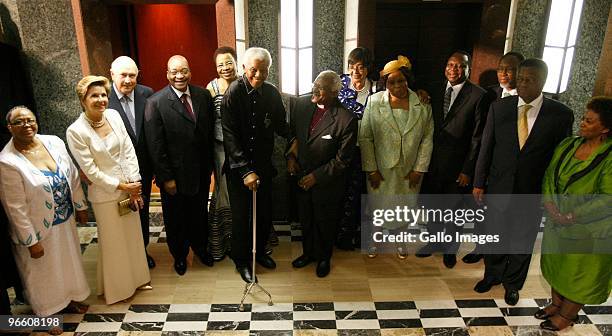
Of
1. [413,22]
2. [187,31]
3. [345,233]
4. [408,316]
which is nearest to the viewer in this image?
[408,316]

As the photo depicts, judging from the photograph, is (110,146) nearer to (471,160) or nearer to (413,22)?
(471,160)

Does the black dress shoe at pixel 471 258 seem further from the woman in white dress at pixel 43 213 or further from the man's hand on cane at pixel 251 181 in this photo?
the woman in white dress at pixel 43 213

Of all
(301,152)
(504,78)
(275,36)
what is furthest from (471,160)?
(275,36)

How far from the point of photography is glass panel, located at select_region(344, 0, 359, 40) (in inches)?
158

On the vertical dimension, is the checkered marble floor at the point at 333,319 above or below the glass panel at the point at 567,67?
below

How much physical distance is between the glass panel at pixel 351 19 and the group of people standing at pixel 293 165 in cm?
52

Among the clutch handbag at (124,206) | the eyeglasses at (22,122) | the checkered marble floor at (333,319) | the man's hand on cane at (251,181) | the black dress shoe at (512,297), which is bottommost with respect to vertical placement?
the checkered marble floor at (333,319)

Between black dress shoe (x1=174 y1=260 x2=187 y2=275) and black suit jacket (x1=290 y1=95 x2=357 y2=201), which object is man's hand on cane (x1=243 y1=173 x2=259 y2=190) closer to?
black suit jacket (x1=290 y1=95 x2=357 y2=201)

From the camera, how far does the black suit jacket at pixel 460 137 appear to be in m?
3.53

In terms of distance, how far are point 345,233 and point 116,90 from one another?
2.19m

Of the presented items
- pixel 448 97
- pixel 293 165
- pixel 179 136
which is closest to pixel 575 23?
pixel 448 97

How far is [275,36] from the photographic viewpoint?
4.21 m

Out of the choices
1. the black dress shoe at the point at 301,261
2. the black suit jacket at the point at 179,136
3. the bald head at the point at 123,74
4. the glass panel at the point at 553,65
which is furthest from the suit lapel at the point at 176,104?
the glass panel at the point at 553,65

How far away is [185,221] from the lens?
3.71m
